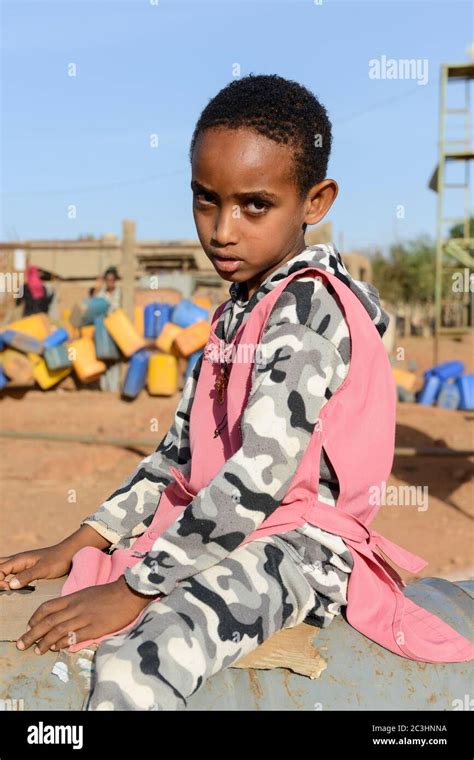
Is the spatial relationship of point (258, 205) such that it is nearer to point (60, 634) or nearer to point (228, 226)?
point (228, 226)

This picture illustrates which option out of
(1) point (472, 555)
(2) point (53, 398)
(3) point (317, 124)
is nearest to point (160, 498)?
(3) point (317, 124)

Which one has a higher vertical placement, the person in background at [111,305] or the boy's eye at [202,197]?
the boy's eye at [202,197]

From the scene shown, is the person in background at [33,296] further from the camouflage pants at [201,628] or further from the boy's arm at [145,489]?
the camouflage pants at [201,628]

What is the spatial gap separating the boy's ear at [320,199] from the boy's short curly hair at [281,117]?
0.07ft

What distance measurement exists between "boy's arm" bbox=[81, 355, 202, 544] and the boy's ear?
1.76 ft

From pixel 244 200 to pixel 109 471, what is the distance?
21.8 feet

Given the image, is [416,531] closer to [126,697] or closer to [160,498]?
[160,498]

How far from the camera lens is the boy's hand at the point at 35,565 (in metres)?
2.31

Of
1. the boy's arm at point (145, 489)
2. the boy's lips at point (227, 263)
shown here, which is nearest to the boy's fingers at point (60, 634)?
the boy's arm at point (145, 489)

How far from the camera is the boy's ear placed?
7.39ft

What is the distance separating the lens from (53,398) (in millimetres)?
11766
